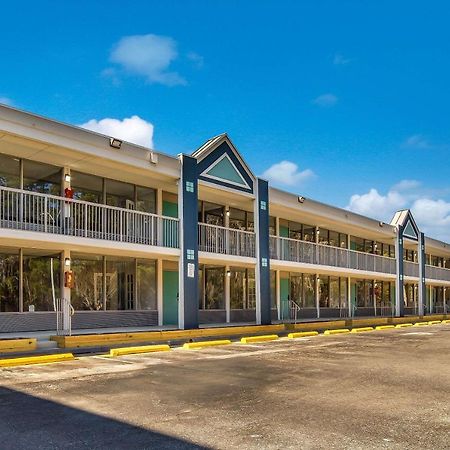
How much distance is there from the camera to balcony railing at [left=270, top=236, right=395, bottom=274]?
26.0 metres

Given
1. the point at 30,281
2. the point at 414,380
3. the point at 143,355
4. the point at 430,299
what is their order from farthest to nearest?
the point at 430,299 < the point at 30,281 < the point at 143,355 < the point at 414,380

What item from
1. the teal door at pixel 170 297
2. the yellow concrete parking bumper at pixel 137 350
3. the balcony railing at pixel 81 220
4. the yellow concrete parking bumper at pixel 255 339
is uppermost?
the balcony railing at pixel 81 220


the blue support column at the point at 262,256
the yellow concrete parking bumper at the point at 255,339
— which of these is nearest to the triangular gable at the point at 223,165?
the blue support column at the point at 262,256

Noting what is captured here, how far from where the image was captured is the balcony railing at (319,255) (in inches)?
1022

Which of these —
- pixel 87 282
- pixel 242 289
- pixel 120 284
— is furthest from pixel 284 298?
pixel 87 282

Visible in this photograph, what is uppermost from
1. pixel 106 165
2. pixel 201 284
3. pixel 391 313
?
pixel 106 165

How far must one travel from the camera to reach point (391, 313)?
124ft

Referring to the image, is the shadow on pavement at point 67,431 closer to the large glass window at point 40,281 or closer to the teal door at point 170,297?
the large glass window at point 40,281

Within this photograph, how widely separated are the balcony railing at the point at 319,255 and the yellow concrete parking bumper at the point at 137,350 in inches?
402

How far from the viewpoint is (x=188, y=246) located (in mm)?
19812

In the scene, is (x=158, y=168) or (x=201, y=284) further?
(x=201, y=284)

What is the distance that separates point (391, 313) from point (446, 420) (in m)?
31.9

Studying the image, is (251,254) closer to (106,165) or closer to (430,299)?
(106,165)

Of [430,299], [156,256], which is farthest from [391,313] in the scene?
[156,256]
